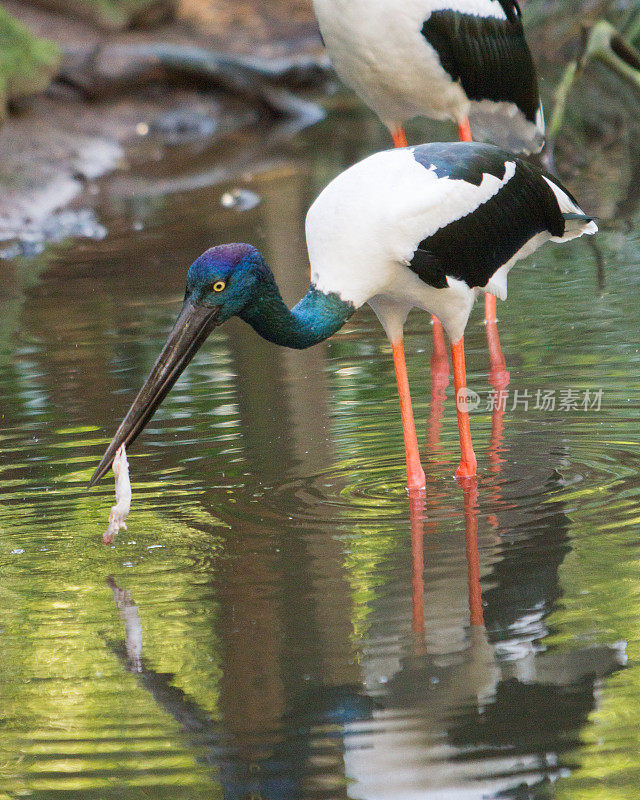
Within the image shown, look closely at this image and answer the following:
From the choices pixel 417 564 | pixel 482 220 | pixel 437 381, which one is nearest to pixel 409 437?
pixel 482 220

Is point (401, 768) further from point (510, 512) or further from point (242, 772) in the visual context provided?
point (510, 512)

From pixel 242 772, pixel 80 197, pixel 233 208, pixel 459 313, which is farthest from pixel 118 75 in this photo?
pixel 242 772

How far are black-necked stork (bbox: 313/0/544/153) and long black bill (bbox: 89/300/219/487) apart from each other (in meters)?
2.30

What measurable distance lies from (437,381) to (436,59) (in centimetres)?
150

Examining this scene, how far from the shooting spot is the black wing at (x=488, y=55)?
248 inches

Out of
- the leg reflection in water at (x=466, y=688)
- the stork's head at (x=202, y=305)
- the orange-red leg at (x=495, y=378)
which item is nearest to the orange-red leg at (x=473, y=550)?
the leg reflection in water at (x=466, y=688)

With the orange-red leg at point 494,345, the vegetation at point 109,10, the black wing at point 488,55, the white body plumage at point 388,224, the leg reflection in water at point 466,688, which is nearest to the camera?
the leg reflection in water at point 466,688

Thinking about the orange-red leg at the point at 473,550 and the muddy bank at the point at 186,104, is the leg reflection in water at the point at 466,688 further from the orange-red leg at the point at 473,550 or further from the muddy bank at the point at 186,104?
the muddy bank at the point at 186,104

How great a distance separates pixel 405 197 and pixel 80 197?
8.56 meters

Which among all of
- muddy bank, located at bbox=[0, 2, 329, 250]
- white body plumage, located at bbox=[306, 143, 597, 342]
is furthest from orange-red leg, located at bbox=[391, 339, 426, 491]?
muddy bank, located at bbox=[0, 2, 329, 250]

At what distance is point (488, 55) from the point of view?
6.57 meters

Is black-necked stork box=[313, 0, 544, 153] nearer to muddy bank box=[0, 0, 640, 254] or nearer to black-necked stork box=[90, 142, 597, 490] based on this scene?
black-necked stork box=[90, 142, 597, 490]

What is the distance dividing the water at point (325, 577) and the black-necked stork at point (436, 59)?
995 millimetres

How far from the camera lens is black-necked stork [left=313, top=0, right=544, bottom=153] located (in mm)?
6082
